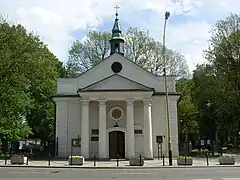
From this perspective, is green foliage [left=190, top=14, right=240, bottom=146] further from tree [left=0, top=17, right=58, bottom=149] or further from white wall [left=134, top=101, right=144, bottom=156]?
tree [left=0, top=17, right=58, bottom=149]

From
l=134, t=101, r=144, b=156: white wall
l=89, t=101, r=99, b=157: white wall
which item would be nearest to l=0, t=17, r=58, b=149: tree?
l=89, t=101, r=99, b=157: white wall

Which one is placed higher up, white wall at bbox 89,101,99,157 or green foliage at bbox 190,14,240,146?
green foliage at bbox 190,14,240,146

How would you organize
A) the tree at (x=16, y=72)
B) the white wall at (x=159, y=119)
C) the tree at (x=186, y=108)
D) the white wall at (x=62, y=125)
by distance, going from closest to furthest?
the tree at (x=16, y=72), the white wall at (x=62, y=125), the white wall at (x=159, y=119), the tree at (x=186, y=108)

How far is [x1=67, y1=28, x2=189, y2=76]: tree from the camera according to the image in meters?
56.5

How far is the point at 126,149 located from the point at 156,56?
67.9 ft

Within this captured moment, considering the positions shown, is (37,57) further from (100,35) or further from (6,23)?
(100,35)

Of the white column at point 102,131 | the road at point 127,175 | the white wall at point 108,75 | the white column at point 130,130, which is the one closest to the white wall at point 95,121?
the white wall at point 108,75

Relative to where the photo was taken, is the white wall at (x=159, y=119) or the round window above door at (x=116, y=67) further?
the round window above door at (x=116, y=67)

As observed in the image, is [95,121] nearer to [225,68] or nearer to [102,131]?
[102,131]

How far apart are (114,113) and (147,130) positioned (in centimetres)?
452

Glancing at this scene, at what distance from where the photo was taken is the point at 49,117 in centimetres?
5350

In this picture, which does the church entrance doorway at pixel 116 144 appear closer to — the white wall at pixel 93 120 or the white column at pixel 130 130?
the white wall at pixel 93 120

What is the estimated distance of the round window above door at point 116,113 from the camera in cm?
4206

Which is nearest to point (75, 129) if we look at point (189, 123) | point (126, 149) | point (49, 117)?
point (126, 149)
